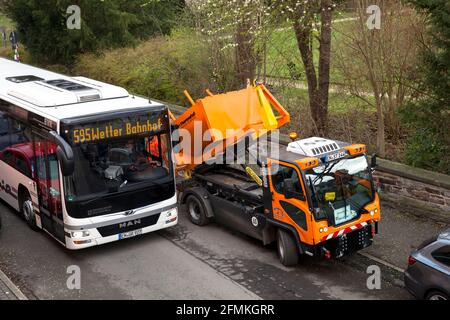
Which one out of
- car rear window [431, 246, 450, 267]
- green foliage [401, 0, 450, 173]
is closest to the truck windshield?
car rear window [431, 246, 450, 267]

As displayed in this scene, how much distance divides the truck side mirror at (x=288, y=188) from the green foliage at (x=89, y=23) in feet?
52.5

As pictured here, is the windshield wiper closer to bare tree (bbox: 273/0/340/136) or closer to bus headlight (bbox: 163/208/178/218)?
bus headlight (bbox: 163/208/178/218)

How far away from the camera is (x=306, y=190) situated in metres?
10.1

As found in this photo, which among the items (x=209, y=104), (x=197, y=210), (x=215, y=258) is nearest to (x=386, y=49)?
(x=209, y=104)

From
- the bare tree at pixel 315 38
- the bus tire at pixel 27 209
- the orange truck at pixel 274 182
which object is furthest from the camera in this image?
the bare tree at pixel 315 38

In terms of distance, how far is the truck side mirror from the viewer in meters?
10.3

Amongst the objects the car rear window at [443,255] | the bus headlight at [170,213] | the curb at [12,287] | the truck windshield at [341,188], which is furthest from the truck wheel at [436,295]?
the curb at [12,287]

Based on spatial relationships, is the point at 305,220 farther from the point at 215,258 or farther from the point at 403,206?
the point at 403,206

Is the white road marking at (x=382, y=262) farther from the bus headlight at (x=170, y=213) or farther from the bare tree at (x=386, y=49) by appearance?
the bare tree at (x=386, y=49)

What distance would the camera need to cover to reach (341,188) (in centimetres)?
1042

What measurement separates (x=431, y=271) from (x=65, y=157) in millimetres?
5933

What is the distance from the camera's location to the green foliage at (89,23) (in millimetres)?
25969

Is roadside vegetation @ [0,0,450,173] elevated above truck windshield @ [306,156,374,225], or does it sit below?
above

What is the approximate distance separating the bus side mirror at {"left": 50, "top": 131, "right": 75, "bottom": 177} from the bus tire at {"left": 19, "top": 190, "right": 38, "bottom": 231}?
7.83ft
